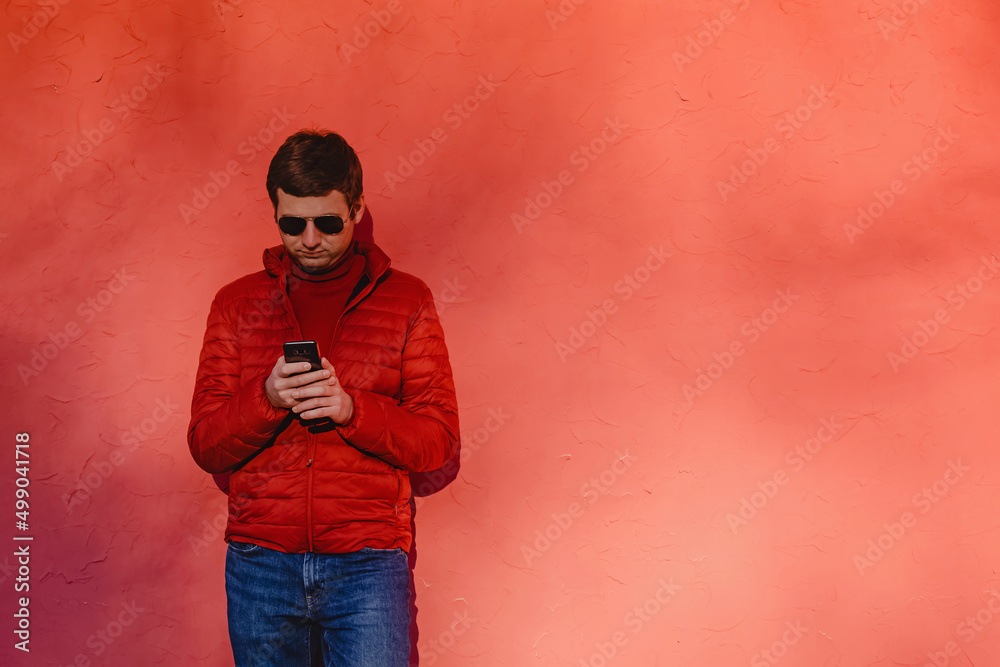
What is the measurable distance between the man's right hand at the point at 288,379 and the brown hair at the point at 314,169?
48 centimetres

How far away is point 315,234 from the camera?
1976 mm

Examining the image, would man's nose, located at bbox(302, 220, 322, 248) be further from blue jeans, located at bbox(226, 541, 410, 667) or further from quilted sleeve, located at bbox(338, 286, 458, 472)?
blue jeans, located at bbox(226, 541, 410, 667)

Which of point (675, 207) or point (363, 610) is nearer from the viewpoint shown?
point (363, 610)

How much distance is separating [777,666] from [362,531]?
58.7 inches

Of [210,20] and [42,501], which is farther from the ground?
[210,20]

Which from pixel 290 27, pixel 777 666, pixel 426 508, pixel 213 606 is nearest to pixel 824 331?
pixel 777 666

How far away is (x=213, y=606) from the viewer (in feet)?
8.04

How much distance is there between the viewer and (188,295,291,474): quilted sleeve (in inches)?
73.9

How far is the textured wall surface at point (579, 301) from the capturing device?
7.98 ft

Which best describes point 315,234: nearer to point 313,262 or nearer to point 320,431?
point 313,262

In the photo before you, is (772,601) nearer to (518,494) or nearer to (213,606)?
(518,494)

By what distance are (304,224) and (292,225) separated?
3 centimetres
